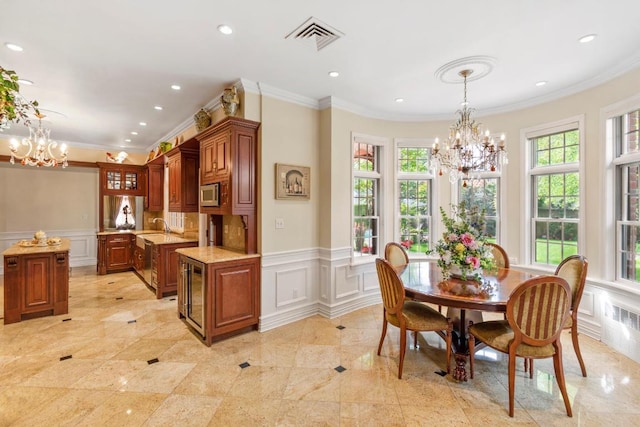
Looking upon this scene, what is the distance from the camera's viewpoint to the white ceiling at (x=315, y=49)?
2.15 m

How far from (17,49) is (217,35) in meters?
1.91

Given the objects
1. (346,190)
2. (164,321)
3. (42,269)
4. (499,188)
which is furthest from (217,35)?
(499,188)

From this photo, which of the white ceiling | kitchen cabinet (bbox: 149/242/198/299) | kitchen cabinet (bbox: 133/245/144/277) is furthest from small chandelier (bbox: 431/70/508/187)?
kitchen cabinet (bbox: 133/245/144/277)

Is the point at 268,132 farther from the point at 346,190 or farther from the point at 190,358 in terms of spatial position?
the point at 190,358

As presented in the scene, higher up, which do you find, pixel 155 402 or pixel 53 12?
pixel 53 12

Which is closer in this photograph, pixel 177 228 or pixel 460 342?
pixel 460 342

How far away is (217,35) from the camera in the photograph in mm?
2471

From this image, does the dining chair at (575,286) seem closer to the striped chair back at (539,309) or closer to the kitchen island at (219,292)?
the striped chair back at (539,309)

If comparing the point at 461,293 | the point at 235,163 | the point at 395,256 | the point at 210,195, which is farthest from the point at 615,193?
the point at 210,195

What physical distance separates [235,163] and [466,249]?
2573mm

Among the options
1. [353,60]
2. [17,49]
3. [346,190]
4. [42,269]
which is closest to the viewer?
[17,49]

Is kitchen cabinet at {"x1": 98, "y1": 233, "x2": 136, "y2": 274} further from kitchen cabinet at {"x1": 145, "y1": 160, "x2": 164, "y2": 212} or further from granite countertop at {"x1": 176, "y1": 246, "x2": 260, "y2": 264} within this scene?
granite countertop at {"x1": 176, "y1": 246, "x2": 260, "y2": 264}

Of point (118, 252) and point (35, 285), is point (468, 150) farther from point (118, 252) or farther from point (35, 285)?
point (118, 252)

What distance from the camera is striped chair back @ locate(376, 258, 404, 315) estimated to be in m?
2.54
